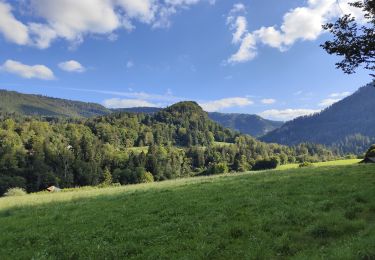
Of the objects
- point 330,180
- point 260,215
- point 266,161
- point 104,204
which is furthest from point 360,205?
point 266,161

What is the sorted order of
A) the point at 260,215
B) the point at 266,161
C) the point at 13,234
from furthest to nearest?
the point at 266,161 < the point at 13,234 < the point at 260,215

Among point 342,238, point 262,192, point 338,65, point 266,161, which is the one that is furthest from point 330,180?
point 266,161

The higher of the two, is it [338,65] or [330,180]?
[338,65]

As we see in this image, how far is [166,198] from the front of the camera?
2762cm

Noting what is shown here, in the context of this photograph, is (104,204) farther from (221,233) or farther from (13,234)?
(221,233)

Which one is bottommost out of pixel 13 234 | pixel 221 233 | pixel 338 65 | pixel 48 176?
pixel 48 176

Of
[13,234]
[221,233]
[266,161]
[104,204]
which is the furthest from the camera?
[266,161]

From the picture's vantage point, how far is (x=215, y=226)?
739 inches

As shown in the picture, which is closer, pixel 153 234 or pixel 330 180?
pixel 153 234

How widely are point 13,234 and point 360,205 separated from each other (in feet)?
59.1

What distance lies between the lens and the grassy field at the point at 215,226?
15.3m

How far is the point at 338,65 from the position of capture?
27094 millimetres

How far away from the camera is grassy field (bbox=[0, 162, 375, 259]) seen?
50.1 feet

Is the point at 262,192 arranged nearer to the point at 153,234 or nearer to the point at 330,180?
the point at 330,180
